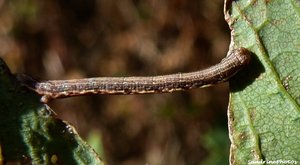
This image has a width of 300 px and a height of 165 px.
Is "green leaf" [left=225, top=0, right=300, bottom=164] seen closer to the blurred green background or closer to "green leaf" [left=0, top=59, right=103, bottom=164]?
"green leaf" [left=0, top=59, right=103, bottom=164]

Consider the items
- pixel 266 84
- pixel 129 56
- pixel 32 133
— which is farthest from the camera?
pixel 129 56

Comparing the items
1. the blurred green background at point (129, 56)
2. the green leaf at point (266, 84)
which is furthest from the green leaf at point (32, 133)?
the blurred green background at point (129, 56)

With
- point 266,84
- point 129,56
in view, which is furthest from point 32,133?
point 129,56

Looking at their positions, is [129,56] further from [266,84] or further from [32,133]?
[266,84]

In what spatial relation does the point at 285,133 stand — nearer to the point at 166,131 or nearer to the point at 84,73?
the point at 166,131

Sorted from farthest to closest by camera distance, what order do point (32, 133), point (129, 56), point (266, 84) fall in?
point (129, 56), point (32, 133), point (266, 84)

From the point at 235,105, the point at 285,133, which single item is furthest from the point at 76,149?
the point at 285,133

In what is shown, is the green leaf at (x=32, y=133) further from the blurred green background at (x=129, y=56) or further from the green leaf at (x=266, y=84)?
the blurred green background at (x=129, y=56)
